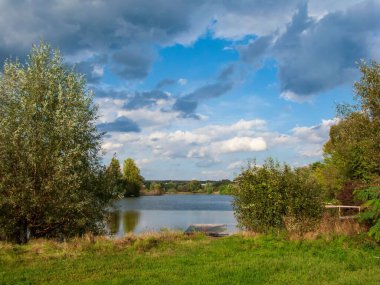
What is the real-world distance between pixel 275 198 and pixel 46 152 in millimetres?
10442

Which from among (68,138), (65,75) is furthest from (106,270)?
(65,75)

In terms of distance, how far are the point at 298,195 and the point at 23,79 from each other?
1360 cm

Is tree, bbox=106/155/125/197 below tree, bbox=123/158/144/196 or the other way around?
below

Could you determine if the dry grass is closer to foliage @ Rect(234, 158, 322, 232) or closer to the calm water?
foliage @ Rect(234, 158, 322, 232)

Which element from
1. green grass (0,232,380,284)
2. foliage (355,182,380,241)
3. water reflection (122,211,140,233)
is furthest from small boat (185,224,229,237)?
foliage (355,182,380,241)

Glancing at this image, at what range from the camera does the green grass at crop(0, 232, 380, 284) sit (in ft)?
38.7

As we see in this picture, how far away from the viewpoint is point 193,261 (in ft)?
46.2

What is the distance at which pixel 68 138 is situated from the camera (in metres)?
20.2

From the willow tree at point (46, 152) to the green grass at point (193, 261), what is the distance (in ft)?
9.68

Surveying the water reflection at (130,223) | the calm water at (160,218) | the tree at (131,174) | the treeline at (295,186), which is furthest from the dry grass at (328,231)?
the tree at (131,174)

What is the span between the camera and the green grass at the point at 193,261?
38.7 ft

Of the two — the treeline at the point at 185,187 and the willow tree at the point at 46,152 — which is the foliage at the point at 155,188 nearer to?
the treeline at the point at 185,187

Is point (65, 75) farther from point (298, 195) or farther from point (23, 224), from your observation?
point (298, 195)

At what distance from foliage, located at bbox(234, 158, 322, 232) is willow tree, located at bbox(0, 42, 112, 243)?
23.3ft
